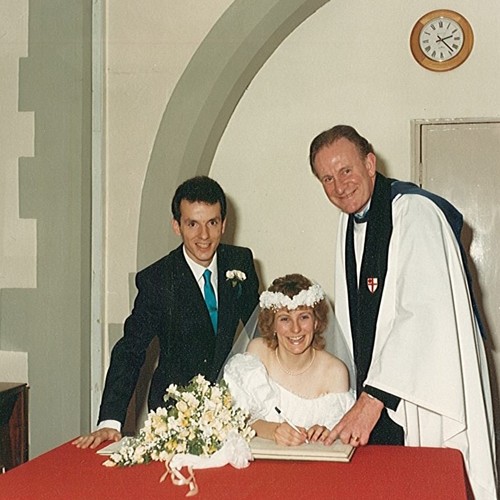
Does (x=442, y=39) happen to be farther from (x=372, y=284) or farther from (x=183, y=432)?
(x=183, y=432)

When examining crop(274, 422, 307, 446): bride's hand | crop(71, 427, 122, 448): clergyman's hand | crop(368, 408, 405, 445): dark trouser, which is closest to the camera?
crop(274, 422, 307, 446): bride's hand

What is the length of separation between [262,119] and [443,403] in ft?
9.71

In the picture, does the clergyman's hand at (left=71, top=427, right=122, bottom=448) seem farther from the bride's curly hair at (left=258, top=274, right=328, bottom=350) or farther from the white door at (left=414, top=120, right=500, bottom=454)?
the white door at (left=414, top=120, right=500, bottom=454)

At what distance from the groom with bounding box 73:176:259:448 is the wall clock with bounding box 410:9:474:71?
205cm

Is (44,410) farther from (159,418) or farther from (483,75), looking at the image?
(483,75)

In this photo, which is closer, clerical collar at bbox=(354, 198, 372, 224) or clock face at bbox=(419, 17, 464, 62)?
clerical collar at bbox=(354, 198, 372, 224)

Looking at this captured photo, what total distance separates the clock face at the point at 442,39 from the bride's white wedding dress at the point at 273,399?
8.55 feet

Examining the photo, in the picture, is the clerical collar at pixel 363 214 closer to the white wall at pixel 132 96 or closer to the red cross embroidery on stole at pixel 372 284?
the red cross embroidery on stole at pixel 372 284

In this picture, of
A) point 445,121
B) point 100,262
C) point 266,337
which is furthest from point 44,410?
point 445,121

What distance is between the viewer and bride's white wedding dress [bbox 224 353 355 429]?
3617 mm

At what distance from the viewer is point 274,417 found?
3607mm

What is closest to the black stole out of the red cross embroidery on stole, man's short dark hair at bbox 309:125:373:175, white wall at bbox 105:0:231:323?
the red cross embroidery on stole

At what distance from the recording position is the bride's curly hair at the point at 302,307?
379cm

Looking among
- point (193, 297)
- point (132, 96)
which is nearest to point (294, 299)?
point (193, 297)
